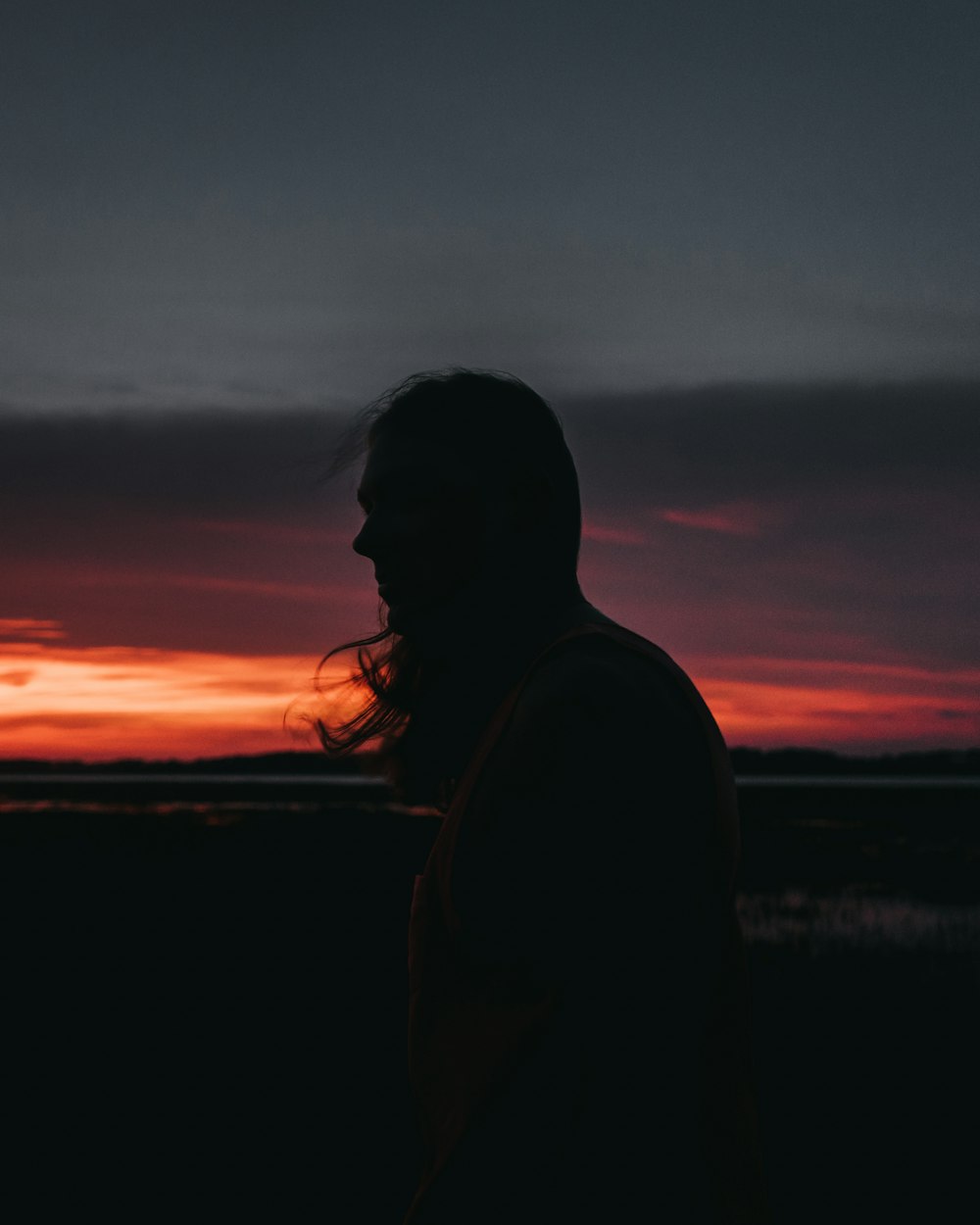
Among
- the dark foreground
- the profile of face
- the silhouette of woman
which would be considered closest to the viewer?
the silhouette of woman

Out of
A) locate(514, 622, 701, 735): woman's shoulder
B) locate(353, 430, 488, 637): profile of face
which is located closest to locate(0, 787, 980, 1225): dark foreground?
locate(514, 622, 701, 735): woman's shoulder

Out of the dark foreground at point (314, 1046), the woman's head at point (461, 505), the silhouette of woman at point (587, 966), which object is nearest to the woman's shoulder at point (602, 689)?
the silhouette of woman at point (587, 966)

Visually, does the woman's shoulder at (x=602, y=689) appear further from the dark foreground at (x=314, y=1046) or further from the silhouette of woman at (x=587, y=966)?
the dark foreground at (x=314, y=1046)

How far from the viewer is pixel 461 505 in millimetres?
1515

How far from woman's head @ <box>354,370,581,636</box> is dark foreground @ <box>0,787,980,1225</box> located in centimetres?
79

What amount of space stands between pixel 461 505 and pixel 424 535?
0.22 feet

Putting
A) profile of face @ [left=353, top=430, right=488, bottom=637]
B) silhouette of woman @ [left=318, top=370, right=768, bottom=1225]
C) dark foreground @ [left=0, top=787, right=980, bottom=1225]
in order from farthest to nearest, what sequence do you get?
dark foreground @ [left=0, top=787, right=980, bottom=1225], profile of face @ [left=353, top=430, right=488, bottom=637], silhouette of woman @ [left=318, top=370, right=768, bottom=1225]

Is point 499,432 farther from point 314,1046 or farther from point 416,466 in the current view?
point 314,1046

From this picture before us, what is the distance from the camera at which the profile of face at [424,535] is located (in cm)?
151

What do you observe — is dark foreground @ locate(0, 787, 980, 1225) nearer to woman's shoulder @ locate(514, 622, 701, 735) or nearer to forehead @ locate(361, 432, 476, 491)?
woman's shoulder @ locate(514, 622, 701, 735)

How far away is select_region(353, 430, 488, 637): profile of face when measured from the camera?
4.94ft

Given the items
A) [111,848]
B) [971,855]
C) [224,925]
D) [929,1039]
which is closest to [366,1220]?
[929,1039]

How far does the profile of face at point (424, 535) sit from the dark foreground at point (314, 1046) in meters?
0.79

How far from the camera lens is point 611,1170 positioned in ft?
4.03
